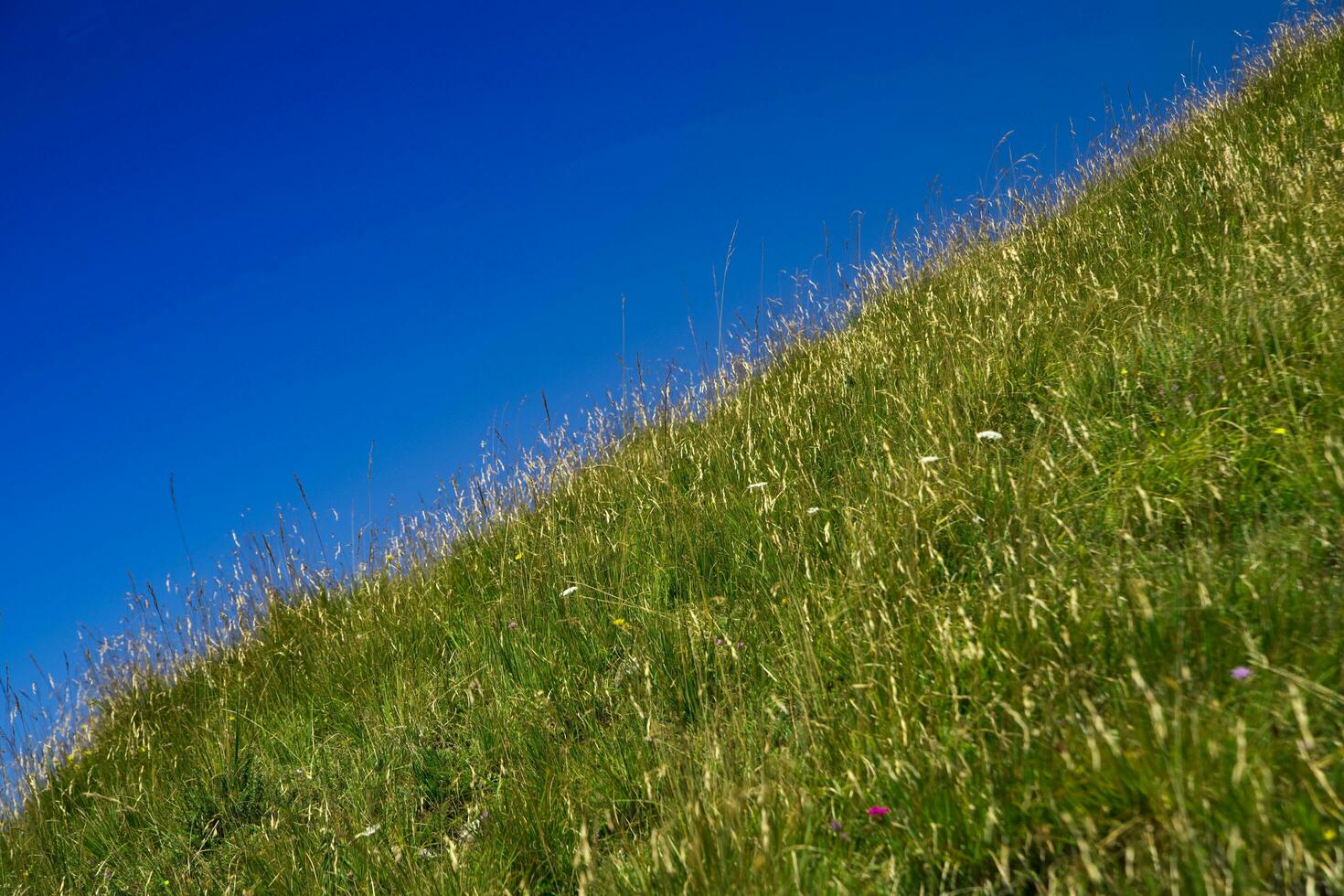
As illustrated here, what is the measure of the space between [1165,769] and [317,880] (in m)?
2.70

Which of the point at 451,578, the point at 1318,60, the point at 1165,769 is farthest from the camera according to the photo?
the point at 1318,60

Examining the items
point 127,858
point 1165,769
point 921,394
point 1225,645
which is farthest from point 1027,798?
point 127,858

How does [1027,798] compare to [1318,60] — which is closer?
[1027,798]

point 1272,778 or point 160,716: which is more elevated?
point 160,716

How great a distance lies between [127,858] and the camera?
392 centimetres

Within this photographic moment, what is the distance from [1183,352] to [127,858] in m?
5.09

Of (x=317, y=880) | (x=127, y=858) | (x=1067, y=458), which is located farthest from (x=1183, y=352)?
(x=127, y=858)

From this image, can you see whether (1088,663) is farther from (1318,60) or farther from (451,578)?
(1318,60)

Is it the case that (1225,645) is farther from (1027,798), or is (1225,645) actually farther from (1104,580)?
(1027,798)

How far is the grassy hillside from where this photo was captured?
1.72 m

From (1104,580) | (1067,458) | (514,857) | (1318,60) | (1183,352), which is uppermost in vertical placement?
(1318,60)

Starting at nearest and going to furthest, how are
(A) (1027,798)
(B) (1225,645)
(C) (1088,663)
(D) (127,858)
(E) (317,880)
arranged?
(A) (1027,798) < (B) (1225,645) < (C) (1088,663) < (E) (317,880) < (D) (127,858)

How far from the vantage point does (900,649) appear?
233 centimetres

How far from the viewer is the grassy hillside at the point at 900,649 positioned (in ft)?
5.65
